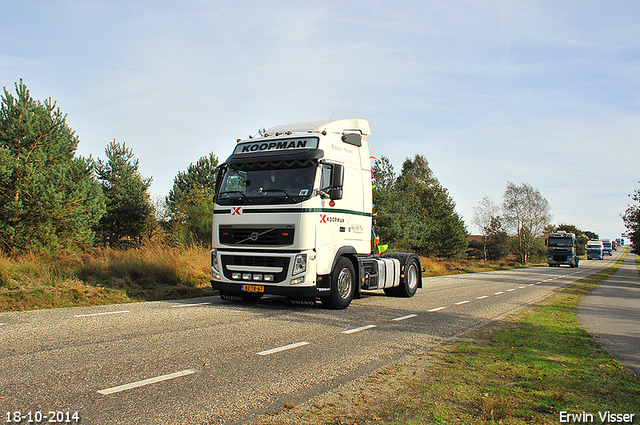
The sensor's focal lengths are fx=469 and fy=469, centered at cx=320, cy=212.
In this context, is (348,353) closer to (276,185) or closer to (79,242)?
(276,185)

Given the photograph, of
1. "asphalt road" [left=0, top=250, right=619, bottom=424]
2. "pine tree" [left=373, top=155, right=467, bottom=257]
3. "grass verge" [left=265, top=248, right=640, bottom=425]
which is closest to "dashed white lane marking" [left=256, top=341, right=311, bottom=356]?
"asphalt road" [left=0, top=250, right=619, bottom=424]

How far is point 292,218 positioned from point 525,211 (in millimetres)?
68604

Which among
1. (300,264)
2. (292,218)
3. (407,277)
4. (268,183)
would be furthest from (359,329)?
(407,277)

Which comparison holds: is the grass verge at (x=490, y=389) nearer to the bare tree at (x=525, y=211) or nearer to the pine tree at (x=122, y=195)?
the pine tree at (x=122, y=195)

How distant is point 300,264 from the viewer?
29.4 ft

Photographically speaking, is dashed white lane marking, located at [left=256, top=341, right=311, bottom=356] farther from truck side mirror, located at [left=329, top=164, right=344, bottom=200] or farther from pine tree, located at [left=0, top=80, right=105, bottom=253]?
pine tree, located at [left=0, top=80, right=105, bottom=253]

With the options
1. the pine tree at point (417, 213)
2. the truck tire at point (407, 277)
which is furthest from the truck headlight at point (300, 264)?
the pine tree at point (417, 213)

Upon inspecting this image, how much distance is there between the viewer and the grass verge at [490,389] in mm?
3619

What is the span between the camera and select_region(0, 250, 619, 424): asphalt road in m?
3.67

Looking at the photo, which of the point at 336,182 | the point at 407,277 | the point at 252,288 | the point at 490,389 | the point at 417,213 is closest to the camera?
the point at 490,389

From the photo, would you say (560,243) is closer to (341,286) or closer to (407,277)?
(407,277)

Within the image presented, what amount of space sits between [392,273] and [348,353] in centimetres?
663

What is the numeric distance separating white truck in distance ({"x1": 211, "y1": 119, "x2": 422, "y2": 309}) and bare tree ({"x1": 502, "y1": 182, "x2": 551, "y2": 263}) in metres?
65.4

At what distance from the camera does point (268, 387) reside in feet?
14.0
